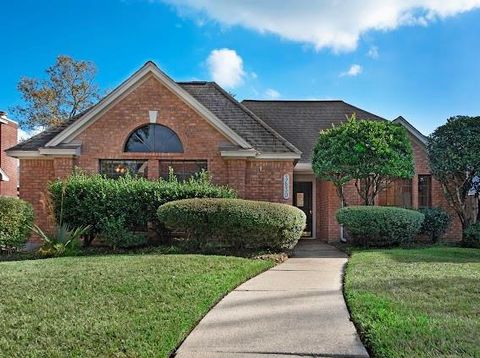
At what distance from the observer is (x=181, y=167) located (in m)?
14.8

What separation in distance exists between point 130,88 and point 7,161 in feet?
43.9

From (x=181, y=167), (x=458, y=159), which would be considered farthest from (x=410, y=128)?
(x=181, y=167)

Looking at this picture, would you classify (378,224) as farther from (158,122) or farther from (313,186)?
(158,122)

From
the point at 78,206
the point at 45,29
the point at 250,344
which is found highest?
the point at 45,29

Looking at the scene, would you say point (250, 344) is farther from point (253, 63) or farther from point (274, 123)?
point (274, 123)

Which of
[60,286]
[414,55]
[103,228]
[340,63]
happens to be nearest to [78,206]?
[103,228]

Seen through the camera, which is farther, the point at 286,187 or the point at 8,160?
the point at 8,160

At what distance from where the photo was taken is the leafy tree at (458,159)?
45.3ft

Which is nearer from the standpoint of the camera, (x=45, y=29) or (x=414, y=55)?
(x=414, y=55)

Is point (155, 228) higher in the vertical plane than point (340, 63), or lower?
lower

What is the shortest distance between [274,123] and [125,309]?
14.4m

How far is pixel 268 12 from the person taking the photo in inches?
431

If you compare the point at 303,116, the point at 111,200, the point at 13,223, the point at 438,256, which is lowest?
the point at 438,256

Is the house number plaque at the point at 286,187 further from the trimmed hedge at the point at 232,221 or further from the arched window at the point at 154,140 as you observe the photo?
the arched window at the point at 154,140
